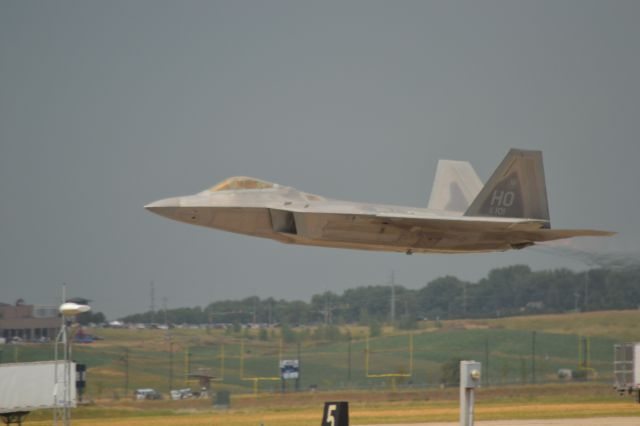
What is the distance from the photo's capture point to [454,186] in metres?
32.4

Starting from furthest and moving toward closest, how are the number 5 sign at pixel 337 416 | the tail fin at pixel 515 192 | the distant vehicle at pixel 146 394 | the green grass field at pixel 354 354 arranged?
the green grass field at pixel 354 354 → the distant vehicle at pixel 146 394 → the tail fin at pixel 515 192 → the number 5 sign at pixel 337 416

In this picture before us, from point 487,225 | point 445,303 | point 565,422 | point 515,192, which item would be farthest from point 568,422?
point 445,303

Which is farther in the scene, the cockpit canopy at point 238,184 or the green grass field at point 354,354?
the green grass field at point 354,354

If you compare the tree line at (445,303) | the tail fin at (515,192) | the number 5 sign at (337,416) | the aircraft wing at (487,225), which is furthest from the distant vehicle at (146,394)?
the number 5 sign at (337,416)

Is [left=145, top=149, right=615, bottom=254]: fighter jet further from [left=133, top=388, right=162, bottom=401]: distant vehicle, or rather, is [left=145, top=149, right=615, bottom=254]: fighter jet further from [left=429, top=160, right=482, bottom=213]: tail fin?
[left=133, top=388, right=162, bottom=401]: distant vehicle

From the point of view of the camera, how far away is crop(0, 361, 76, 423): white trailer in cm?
2561

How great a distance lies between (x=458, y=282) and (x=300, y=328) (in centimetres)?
1031

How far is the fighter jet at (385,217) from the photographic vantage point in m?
27.0

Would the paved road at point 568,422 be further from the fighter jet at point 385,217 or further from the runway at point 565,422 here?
the fighter jet at point 385,217

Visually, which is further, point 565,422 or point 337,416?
point 565,422

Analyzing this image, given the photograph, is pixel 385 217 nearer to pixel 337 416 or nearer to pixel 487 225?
pixel 487 225

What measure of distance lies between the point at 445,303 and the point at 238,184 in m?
26.7

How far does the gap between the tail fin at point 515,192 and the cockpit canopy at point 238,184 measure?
5651 mm

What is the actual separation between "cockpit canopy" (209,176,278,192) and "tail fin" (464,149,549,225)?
5.65 m
